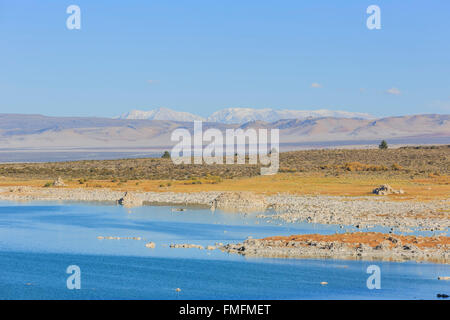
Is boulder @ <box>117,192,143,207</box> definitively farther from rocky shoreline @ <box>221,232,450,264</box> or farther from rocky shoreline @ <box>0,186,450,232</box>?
rocky shoreline @ <box>221,232,450,264</box>

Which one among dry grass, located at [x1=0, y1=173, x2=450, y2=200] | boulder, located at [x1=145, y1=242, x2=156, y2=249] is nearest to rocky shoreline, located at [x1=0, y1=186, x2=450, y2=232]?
dry grass, located at [x1=0, y1=173, x2=450, y2=200]

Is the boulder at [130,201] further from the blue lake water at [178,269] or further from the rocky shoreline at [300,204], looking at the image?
the blue lake water at [178,269]

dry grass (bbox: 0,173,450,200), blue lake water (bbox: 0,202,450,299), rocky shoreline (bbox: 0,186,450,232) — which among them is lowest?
blue lake water (bbox: 0,202,450,299)

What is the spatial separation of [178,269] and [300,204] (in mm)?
20587

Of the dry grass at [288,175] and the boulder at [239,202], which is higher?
the dry grass at [288,175]

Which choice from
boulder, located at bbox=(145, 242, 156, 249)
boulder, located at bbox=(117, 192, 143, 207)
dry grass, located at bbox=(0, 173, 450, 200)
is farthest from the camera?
dry grass, located at bbox=(0, 173, 450, 200)

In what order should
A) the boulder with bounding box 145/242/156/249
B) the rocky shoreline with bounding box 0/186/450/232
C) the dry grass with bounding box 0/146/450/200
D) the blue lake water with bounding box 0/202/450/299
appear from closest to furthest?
the blue lake water with bounding box 0/202/450/299, the boulder with bounding box 145/242/156/249, the rocky shoreline with bounding box 0/186/450/232, the dry grass with bounding box 0/146/450/200

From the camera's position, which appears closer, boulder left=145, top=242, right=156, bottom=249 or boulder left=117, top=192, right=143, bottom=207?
boulder left=145, top=242, right=156, bottom=249

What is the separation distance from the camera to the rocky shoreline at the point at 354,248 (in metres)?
25.8

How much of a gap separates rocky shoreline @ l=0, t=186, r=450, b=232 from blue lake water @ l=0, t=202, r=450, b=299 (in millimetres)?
3503

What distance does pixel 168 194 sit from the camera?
52156 mm

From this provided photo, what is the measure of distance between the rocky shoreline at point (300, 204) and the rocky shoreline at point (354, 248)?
493 cm

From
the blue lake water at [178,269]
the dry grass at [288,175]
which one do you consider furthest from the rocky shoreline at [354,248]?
the dry grass at [288,175]

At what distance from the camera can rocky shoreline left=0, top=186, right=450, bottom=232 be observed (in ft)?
115
